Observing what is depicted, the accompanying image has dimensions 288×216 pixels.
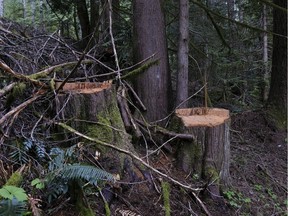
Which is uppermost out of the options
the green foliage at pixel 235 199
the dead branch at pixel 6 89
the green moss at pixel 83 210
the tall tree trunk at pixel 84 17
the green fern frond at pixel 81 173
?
the tall tree trunk at pixel 84 17

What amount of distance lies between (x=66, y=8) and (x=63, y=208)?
21.2 feet

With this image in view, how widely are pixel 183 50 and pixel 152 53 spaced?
581 mm

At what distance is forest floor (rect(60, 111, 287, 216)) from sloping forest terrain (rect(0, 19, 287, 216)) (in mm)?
11

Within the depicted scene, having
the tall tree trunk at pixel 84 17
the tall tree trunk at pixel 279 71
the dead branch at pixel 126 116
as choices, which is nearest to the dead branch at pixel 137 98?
the dead branch at pixel 126 116

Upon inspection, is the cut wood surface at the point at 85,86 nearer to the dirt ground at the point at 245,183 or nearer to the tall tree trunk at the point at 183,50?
the dirt ground at the point at 245,183

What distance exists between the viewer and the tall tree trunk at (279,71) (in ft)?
22.2

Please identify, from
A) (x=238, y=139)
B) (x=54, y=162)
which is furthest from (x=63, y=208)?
(x=238, y=139)

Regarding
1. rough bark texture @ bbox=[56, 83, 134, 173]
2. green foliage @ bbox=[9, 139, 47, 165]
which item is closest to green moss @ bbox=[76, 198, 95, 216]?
green foliage @ bbox=[9, 139, 47, 165]

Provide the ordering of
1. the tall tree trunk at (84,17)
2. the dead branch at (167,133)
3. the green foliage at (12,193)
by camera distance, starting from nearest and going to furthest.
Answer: the green foliage at (12,193)
the dead branch at (167,133)
the tall tree trunk at (84,17)

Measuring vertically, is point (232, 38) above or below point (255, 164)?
above

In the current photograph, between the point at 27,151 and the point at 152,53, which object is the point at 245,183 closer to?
the point at 152,53

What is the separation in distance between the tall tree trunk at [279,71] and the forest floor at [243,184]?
1.03 ft

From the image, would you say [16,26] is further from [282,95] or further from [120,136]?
[282,95]

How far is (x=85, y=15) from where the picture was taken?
874cm
